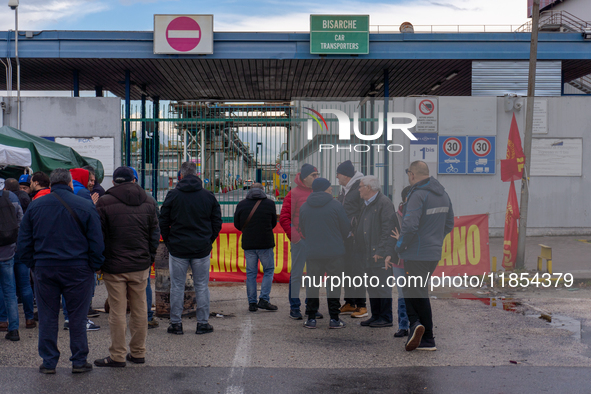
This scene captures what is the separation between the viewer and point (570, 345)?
18.3 feet

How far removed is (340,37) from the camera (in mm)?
16734

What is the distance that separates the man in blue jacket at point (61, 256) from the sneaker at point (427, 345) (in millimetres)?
3192

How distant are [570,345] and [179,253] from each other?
4.29 metres

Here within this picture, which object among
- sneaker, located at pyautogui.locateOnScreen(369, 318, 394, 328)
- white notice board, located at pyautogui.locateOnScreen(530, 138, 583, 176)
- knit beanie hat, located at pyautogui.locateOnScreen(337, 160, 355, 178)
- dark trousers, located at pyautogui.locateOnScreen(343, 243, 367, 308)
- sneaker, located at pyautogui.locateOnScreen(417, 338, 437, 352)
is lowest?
sneaker, located at pyautogui.locateOnScreen(369, 318, 394, 328)

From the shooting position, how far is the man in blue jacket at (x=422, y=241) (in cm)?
545

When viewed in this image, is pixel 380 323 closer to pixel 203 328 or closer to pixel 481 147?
pixel 203 328

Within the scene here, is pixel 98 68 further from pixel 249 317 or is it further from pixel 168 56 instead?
pixel 249 317

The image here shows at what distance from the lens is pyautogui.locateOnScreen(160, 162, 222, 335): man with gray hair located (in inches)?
240

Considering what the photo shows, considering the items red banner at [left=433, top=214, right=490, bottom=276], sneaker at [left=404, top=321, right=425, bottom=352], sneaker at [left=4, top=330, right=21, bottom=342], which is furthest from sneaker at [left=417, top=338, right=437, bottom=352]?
sneaker at [left=4, top=330, right=21, bottom=342]

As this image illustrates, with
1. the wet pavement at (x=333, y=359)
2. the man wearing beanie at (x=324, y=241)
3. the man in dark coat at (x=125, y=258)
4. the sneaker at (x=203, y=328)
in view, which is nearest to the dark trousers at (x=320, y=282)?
the man wearing beanie at (x=324, y=241)

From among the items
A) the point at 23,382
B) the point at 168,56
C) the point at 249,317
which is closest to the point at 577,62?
the point at 168,56

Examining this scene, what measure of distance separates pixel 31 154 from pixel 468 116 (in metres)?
10.8

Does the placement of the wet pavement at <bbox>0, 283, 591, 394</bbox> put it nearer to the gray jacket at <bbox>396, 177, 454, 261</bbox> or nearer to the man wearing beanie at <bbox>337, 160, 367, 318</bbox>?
the man wearing beanie at <bbox>337, 160, 367, 318</bbox>

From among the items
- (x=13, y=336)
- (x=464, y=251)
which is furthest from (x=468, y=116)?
(x=13, y=336)
